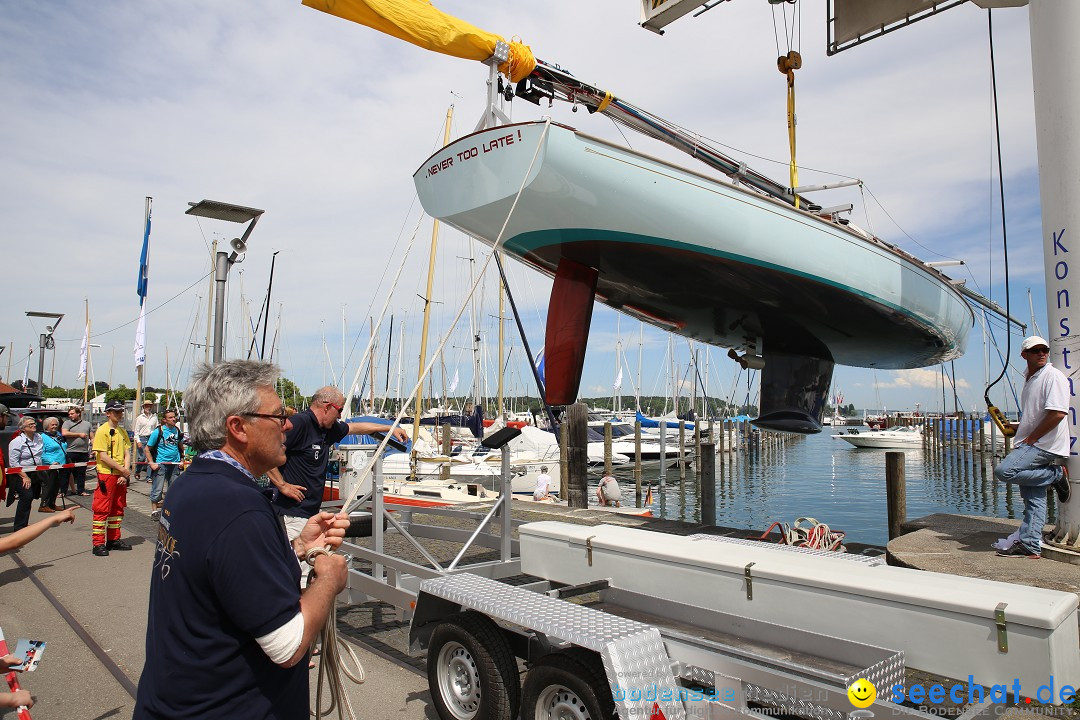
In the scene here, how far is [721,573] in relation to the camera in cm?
340

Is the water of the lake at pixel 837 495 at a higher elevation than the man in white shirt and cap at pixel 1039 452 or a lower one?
lower

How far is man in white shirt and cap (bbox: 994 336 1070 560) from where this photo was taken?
4445mm

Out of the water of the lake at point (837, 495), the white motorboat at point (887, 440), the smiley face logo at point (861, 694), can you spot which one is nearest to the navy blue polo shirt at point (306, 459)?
the smiley face logo at point (861, 694)

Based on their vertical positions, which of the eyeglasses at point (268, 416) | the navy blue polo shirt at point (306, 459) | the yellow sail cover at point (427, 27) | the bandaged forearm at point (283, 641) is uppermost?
the yellow sail cover at point (427, 27)

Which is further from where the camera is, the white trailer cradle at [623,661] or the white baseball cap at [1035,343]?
the white baseball cap at [1035,343]

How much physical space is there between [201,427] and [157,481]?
950cm

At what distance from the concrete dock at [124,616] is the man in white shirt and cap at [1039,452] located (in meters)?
0.26

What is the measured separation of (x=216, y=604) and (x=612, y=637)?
1590 mm

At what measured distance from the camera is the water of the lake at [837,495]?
2037 centimetres

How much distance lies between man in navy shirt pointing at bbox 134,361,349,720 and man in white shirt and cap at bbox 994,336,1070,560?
4.60 metres

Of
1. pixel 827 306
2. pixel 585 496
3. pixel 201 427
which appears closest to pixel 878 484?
pixel 585 496

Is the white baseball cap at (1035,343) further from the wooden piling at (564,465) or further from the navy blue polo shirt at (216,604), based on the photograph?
the wooden piling at (564,465)

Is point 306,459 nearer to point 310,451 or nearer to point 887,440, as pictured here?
point 310,451

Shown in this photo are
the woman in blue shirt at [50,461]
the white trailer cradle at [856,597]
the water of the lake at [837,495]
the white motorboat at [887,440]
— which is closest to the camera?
the white trailer cradle at [856,597]
